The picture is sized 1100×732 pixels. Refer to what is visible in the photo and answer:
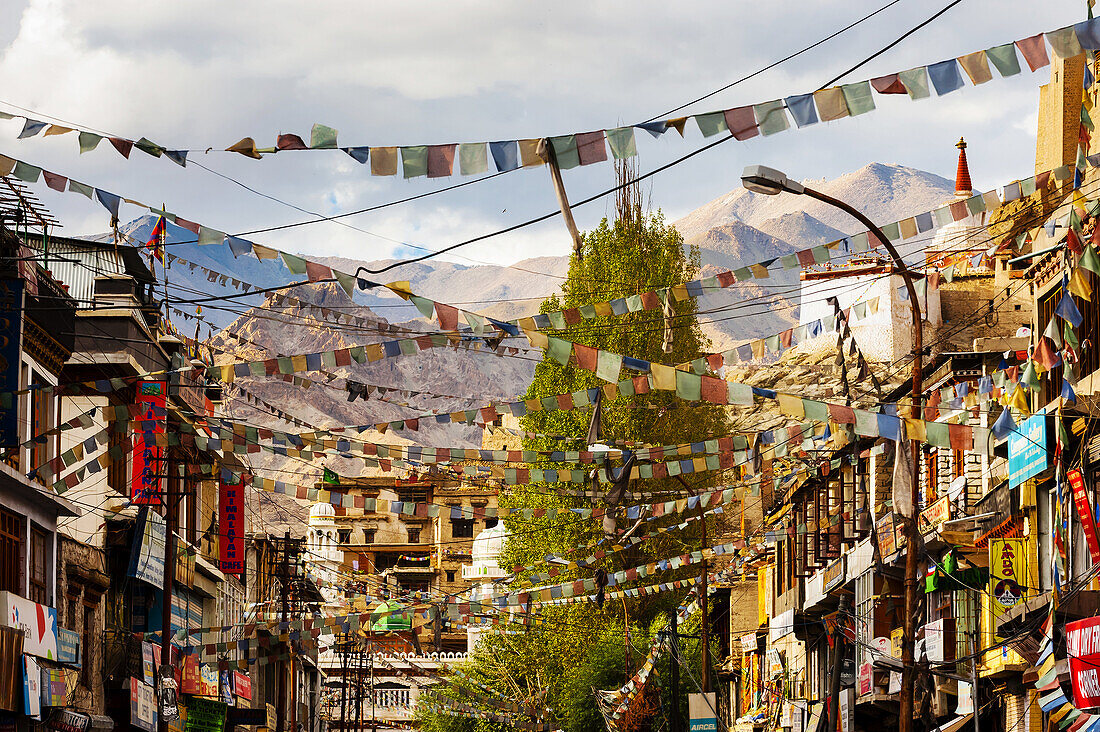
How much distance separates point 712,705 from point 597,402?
19.9 m

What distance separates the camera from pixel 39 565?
2931cm

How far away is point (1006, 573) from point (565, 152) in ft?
56.4

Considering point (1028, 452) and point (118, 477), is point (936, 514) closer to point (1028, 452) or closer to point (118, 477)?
point (1028, 452)

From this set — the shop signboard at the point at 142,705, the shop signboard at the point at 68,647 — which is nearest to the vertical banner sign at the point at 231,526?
the shop signboard at the point at 142,705

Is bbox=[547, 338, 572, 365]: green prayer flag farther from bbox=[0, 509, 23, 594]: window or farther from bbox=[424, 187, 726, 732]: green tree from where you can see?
bbox=[424, 187, 726, 732]: green tree

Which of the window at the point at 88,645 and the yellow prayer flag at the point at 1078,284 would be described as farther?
the window at the point at 88,645

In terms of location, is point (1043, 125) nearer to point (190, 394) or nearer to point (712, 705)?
point (712, 705)

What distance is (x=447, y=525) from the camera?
125 m

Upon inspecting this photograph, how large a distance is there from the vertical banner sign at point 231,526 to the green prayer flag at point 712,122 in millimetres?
37386

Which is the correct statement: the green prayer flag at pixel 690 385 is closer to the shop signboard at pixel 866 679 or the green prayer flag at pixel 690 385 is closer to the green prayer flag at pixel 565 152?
the green prayer flag at pixel 565 152

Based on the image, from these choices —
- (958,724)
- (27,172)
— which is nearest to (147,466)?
(958,724)

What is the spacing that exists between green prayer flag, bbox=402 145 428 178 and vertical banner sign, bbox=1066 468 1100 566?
1350cm

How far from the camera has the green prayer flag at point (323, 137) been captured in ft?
39.0

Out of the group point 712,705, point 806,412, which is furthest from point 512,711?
point 806,412
